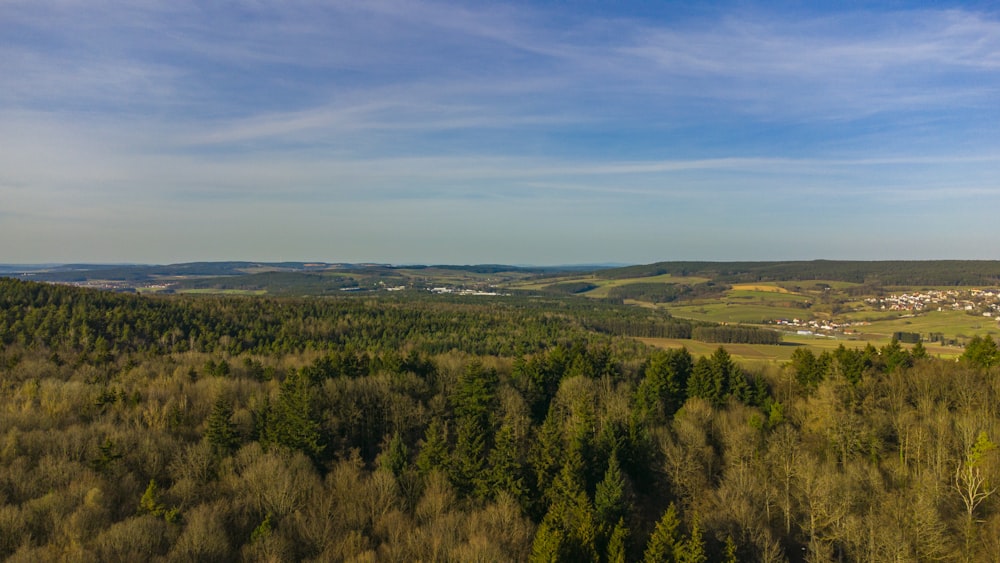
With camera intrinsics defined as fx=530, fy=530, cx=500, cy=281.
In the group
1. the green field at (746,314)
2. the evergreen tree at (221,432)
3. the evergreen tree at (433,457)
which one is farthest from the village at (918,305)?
the evergreen tree at (221,432)

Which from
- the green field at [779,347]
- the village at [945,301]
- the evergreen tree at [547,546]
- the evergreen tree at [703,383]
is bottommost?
the green field at [779,347]

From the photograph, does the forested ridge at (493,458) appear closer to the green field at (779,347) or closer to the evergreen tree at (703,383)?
the evergreen tree at (703,383)

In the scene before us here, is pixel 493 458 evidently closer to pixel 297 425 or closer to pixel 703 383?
pixel 297 425

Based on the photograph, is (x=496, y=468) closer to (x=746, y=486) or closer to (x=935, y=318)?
(x=746, y=486)

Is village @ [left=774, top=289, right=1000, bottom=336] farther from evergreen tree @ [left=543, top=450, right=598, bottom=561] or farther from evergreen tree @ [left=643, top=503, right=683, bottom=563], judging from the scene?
evergreen tree @ [left=643, top=503, right=683, bottom=563]

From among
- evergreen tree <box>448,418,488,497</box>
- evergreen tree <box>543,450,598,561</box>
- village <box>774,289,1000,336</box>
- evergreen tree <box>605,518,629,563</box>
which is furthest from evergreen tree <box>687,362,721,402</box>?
village <box>774,289,1000,336</box>

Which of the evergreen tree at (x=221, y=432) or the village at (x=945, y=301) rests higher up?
the village at (x=945, y=301)

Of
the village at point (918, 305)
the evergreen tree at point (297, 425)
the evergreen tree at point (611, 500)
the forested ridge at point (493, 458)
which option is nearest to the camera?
the forested ridge at point (493, 458)

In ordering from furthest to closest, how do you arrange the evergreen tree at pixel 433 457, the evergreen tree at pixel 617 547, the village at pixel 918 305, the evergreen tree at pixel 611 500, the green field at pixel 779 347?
the village at pixel 918 305, the green field at pixel 779 347, the evergreen tree at pixel 433 457, the evergreen tree at pixel 611 500, the evergreen tree at pixel 617 547

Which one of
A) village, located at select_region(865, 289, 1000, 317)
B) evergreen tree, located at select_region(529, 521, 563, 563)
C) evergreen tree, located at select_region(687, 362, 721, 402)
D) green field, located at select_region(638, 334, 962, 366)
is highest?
village, located at select_region(865, 289, 1000, 317)

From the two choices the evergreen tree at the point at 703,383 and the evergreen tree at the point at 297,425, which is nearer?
the evergreen tree at the point at 297,425
